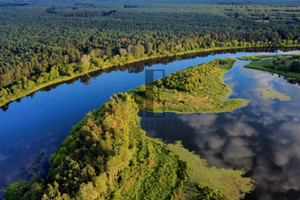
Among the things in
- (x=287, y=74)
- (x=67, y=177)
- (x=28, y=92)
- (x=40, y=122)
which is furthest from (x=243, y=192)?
(x=28, y=92)

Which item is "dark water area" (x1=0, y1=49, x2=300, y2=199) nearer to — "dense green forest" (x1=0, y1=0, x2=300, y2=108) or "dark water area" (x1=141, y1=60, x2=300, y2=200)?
"dark water area" (x1=141, y1=60, x2=300, y2=200)

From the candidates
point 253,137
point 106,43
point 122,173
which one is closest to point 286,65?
point 253,137

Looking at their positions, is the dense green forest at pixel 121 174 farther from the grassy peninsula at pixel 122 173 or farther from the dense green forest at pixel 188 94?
the dense green forest at pixel 188 94

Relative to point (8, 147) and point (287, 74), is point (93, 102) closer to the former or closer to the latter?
point (8, 147)

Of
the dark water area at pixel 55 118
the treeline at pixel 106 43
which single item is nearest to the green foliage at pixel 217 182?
the dark water area at pixel 55 118

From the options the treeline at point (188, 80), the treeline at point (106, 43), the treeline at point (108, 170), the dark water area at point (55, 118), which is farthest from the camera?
the treeline at point (106, 43)

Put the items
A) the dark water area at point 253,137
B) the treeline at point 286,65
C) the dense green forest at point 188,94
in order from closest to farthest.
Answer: the dark water area at point 253,137
the dense green forest at point 188,94
the treeline at point 286,65

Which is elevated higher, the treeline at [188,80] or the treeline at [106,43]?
the treeline at [106,43]

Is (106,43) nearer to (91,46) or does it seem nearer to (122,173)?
(91,46)

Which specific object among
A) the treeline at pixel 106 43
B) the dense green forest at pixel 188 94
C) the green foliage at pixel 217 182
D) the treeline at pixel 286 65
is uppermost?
the treeline at pixel 106 43
